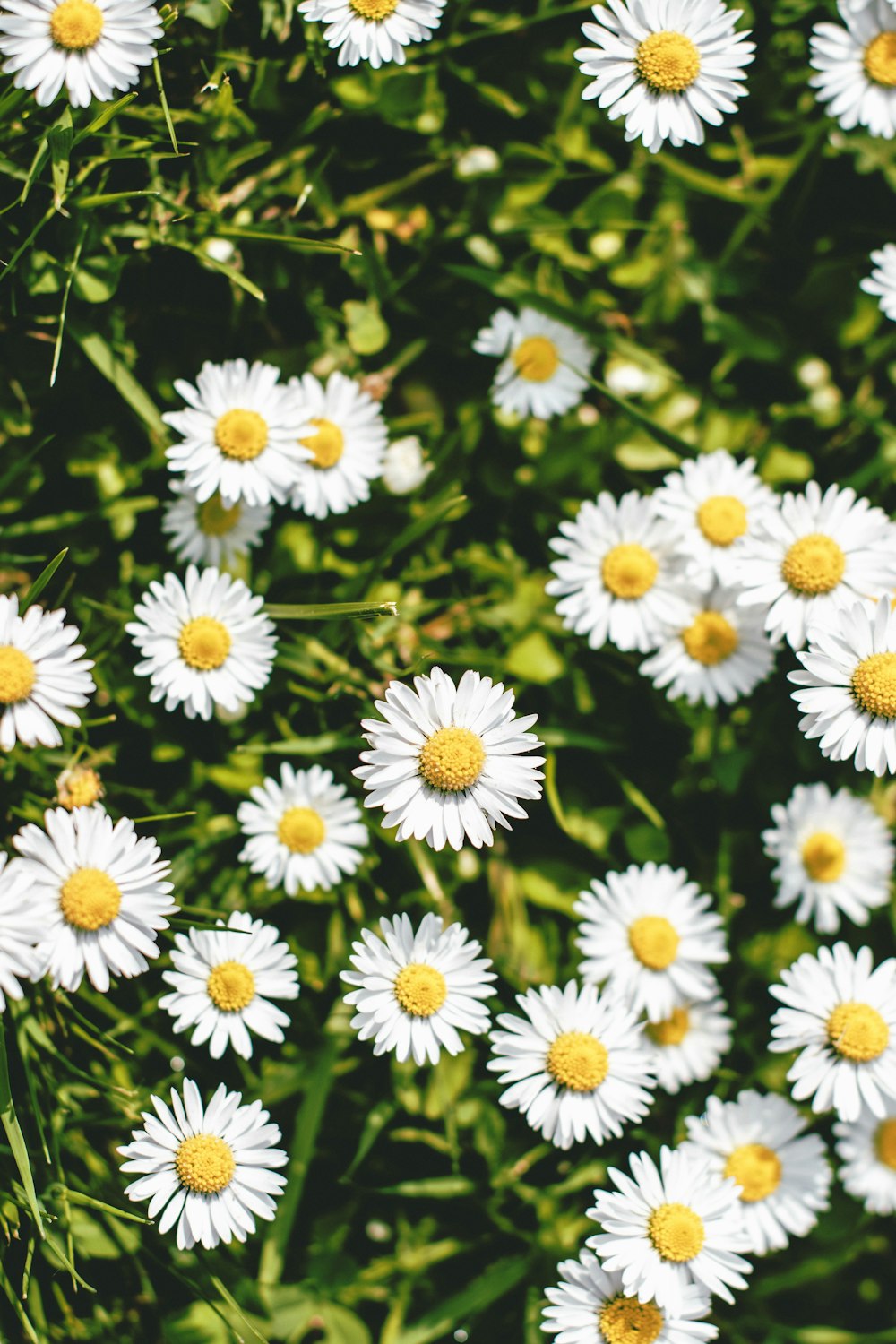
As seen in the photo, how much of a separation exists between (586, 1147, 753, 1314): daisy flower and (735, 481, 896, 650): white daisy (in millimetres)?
1133

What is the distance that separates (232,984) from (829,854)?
4.58ft

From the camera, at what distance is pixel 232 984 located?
86.7 inches

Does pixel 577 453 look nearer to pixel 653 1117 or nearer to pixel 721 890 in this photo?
pixel 721 890

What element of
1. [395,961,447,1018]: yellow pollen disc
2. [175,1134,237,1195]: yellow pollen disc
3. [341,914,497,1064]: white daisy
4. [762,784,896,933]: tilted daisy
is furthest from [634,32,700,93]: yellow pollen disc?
[175,1134,237,1195]: yellow pollen disc

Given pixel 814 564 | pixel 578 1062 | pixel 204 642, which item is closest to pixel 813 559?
pixel 814 564

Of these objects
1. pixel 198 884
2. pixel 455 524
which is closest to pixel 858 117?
pixel 455 524

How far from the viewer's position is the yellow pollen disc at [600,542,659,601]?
2432 millimetres

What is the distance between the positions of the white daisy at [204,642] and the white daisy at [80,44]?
2.98 feet

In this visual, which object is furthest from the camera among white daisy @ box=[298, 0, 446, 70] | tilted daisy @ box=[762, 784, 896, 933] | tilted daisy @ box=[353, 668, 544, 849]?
tilted daisy @ box=[762, 784, 896, 933]

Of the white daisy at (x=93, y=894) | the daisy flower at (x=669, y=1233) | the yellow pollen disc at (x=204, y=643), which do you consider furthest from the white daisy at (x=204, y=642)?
the daisy flower at (x=669, y=1233)

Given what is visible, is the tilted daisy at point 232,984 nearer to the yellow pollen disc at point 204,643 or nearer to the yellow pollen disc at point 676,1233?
the yellow pollen disc at point 204,643

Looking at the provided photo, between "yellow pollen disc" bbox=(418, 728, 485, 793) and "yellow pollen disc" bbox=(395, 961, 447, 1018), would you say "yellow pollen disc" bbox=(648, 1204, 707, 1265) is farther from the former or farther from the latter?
"yellow pollen disc" bbox=(418, 728, 485, 793)

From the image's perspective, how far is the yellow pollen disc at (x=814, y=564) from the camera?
7.77 feet

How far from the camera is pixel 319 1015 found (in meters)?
2.50
